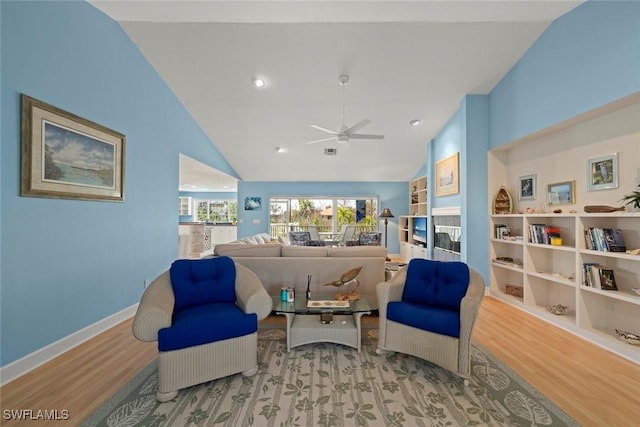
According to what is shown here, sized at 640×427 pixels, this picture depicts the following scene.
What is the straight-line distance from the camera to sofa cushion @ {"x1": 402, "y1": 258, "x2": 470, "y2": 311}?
2312 mm

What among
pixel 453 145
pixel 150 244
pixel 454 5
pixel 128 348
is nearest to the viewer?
pixel 454 5

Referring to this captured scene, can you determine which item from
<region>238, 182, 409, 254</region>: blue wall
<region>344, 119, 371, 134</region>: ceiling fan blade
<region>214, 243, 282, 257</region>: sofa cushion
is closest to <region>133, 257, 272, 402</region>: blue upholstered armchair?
<region>214, 243, 282, 257</region>: sofa cushion

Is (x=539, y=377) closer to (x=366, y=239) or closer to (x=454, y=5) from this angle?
(x=454, y=5)

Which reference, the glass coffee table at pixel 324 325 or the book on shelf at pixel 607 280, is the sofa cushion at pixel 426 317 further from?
the book on shelf at pixel 607 280

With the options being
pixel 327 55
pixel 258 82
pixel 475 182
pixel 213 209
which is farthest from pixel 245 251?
pixel 213 209

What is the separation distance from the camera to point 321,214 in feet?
28.8

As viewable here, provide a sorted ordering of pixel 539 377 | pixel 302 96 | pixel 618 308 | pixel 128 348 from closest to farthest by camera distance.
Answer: pixel 539 377 < pixel 128 348 < pixel 618 308 < pixel 302 96

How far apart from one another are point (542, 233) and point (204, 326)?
4031mm

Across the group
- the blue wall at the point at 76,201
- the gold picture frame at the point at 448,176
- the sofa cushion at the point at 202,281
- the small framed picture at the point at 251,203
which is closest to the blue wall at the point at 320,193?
the small framed picture at the point at 251,203

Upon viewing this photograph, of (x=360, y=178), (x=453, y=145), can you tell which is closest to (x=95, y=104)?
(x=453, y=145)

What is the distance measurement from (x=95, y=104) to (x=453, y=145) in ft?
17.6

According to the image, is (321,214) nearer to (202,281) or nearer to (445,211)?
(445,211)

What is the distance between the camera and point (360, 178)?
8258mm

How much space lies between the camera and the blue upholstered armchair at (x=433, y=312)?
2.04 m
